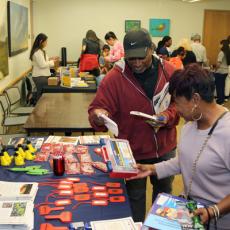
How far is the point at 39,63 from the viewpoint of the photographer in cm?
565

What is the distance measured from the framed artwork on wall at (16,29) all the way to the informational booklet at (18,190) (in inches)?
164

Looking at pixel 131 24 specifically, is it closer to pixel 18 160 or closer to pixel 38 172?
pixel 18 160

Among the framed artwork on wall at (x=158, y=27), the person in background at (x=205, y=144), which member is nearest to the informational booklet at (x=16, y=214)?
the person in background at (x=205, y=144)

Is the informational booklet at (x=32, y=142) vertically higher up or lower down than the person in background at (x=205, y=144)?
lower down

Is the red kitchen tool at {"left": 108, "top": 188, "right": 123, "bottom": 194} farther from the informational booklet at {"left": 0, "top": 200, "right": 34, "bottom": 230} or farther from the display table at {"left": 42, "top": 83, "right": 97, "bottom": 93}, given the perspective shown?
the display table at {"left": 42, "top": 83, "right": 97, "bottom": 93}

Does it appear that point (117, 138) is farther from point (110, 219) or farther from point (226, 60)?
point (226, 60)

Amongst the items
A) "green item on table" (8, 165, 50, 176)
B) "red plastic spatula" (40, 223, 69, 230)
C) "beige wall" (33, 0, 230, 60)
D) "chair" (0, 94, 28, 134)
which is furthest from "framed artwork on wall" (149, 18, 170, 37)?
"red plastic spatula" (40, 223, 69, 230)

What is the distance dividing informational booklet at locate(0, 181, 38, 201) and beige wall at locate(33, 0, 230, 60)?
768 centimetres

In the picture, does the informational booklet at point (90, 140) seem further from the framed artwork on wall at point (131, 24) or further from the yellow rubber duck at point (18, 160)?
the framed artwork on wall at point (131, 24)

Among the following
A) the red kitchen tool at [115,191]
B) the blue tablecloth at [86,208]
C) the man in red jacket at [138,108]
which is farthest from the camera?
the man in red jacket at [138,108]

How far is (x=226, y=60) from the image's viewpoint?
280 inches

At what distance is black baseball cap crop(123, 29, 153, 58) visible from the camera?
81.3 inches

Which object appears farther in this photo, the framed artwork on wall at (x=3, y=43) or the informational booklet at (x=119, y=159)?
the framed artwork on wall at (x=3, y=43)

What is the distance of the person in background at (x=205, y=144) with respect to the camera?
4.92 ft
